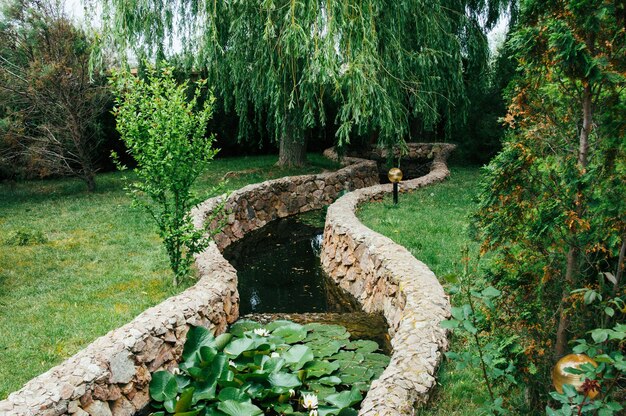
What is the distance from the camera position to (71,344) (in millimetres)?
4473

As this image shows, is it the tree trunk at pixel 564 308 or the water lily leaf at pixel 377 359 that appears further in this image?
the water lily leaf at pixel 377 359

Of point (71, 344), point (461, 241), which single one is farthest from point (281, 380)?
point (461, 241)

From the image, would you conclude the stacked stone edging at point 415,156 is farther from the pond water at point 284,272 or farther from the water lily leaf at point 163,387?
the water lily leaf at point 163,387

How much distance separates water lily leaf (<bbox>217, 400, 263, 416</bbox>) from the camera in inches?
138

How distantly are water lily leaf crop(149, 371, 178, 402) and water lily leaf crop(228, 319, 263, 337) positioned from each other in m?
1.14

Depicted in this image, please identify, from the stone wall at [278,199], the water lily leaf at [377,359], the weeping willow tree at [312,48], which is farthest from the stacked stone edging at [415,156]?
the water lily leaf at [377,359]

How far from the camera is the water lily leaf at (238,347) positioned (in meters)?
4.32

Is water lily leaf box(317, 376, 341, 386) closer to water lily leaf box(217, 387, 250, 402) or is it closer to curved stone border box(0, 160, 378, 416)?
water lily leaf box(217, 387, 250, 402)

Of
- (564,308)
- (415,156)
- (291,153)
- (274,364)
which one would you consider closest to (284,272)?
(274,364)

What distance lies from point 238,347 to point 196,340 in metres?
0.35

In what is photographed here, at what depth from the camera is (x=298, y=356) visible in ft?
14.3

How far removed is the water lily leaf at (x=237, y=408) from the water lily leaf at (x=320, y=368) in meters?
0.75

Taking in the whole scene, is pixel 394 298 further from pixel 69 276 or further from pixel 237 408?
pixel 69 276

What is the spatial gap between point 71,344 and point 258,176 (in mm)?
8468
